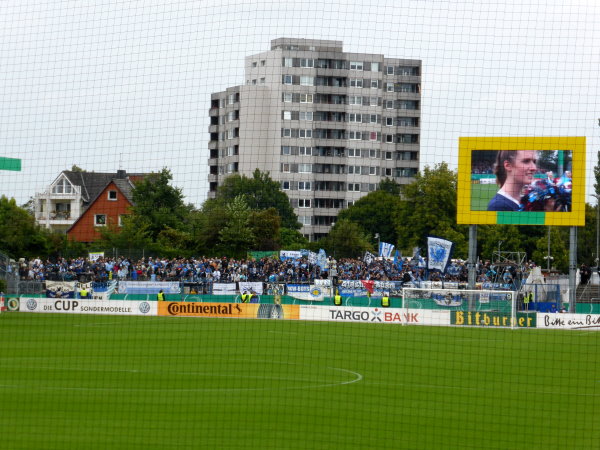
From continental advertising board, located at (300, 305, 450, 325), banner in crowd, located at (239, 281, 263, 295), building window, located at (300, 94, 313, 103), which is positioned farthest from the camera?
banner in crowd, located at (239, 281, 263, 295)

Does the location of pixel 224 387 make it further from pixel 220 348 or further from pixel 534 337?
pixel 534 337

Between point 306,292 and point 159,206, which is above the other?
point 159,206

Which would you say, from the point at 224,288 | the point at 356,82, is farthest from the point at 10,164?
the point at 356,82

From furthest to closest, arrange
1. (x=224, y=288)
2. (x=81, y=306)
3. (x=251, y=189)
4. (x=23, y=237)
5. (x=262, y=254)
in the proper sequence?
1. (x=262, y=254)
2. (x=23, y=237)
3. (x=224, y=288)
4. (x=81, y=306)
5. (x=251, y=189)

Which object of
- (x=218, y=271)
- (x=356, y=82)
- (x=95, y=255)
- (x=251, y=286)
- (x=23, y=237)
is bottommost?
(x=251, y=286)

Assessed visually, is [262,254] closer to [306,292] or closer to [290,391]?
[306,292]

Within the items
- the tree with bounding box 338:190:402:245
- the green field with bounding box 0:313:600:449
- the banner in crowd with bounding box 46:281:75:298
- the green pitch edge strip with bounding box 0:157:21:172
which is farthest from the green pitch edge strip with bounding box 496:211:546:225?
the tree with bounding box 338:190:402:245

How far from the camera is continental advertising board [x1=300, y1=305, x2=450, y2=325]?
133 feet

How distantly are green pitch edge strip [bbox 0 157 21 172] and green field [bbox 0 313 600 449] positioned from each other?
4.41 meters

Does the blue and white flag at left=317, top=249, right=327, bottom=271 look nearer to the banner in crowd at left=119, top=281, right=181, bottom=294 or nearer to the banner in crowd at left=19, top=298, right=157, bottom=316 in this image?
the banner in crowd at left=119, top=281, right=181, bottom=294

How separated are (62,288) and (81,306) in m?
4.10

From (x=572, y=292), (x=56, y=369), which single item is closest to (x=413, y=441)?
(x=56, y=369)

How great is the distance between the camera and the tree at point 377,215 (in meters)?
88.8

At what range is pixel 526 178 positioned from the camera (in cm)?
4359
